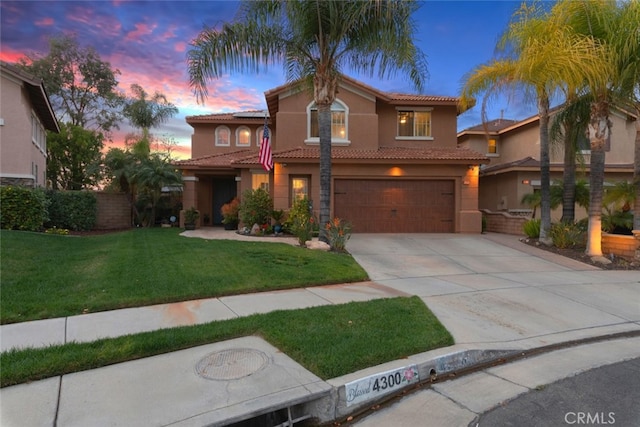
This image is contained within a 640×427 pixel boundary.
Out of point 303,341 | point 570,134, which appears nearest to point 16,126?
point 303,341

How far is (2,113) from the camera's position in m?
16.4

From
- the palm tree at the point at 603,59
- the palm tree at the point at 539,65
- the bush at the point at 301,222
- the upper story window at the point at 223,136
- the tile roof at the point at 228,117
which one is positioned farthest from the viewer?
the upper story window at the point at 223,136

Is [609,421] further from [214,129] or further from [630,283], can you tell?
[214,129]

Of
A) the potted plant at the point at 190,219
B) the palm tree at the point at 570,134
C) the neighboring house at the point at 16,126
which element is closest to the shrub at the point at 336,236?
the palm tree at the point at 570,134

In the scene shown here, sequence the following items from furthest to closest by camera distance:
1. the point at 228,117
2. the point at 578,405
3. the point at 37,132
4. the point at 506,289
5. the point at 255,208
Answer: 1. the point at 228,117
2. the point at 37,132
3. the point at 255,208
4. the point at 506,289
5. the point at 578,405

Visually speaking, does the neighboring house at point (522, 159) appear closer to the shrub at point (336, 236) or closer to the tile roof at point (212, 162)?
the shrub at point (336, 236)

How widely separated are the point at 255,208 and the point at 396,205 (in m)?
6.10

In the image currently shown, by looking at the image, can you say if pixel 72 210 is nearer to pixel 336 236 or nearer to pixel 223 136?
pixel 223 136

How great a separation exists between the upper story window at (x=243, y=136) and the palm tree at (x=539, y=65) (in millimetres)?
13608

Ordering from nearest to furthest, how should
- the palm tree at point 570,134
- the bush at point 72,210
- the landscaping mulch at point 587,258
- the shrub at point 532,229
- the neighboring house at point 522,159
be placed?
the landscaping mulch at point 587,258
the palm tree at point 570,134
the shrub at point 532,229
the bush at point 72,210
the neighboring house at point 522,159

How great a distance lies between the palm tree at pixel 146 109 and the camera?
34031 mm

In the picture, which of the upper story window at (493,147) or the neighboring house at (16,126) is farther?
the upper story window at (493,147)

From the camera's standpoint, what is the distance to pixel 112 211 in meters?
19.7

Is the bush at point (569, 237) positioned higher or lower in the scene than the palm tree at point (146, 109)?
lower
